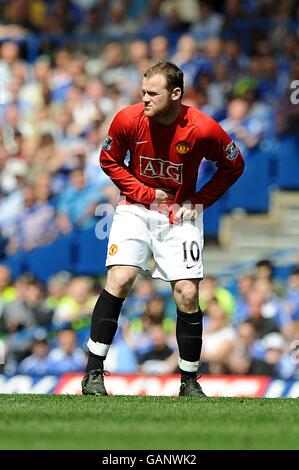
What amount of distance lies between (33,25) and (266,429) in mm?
14232

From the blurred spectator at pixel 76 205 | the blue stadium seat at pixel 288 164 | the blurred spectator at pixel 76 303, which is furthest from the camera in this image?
the blurred spectator at pixel 76 205

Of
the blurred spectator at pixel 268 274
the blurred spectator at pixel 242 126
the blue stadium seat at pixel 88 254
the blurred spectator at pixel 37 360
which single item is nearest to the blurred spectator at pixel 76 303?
the blurred spectator at pixel 37 360

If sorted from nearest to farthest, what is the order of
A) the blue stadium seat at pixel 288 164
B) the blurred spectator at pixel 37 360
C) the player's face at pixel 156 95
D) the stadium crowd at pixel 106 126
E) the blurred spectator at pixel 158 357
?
the player's face at pixel 156 95
the blurred spectator at pixel 158 357
the stadium crowd at pixel 106 126
the blurred spectator at pixel 37 360
the blue stadium seat at pixel 288 164

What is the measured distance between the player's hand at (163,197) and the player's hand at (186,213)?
10 cm

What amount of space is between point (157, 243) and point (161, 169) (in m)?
0.52

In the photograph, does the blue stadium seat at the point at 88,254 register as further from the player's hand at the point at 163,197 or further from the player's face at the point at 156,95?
the player's face at the point at 156,95

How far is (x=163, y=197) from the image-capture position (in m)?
9.68

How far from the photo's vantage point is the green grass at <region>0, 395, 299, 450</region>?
727 centimetres

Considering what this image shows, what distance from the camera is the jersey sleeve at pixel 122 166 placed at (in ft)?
31.4

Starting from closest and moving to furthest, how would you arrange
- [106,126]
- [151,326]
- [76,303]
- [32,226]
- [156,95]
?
[156,95], [151,326], [76,303], [32,226], [106,126]

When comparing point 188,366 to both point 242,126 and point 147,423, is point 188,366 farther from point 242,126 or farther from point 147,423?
point 242,126

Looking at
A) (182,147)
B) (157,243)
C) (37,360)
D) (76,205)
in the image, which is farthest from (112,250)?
(76,205)

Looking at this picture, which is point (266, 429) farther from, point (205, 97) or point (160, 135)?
point (205, 97)

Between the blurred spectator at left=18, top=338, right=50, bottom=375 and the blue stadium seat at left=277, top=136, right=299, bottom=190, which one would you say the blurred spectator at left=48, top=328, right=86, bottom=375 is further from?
the blue stadium seat at left=277, top=136, right=299, bottom=190
